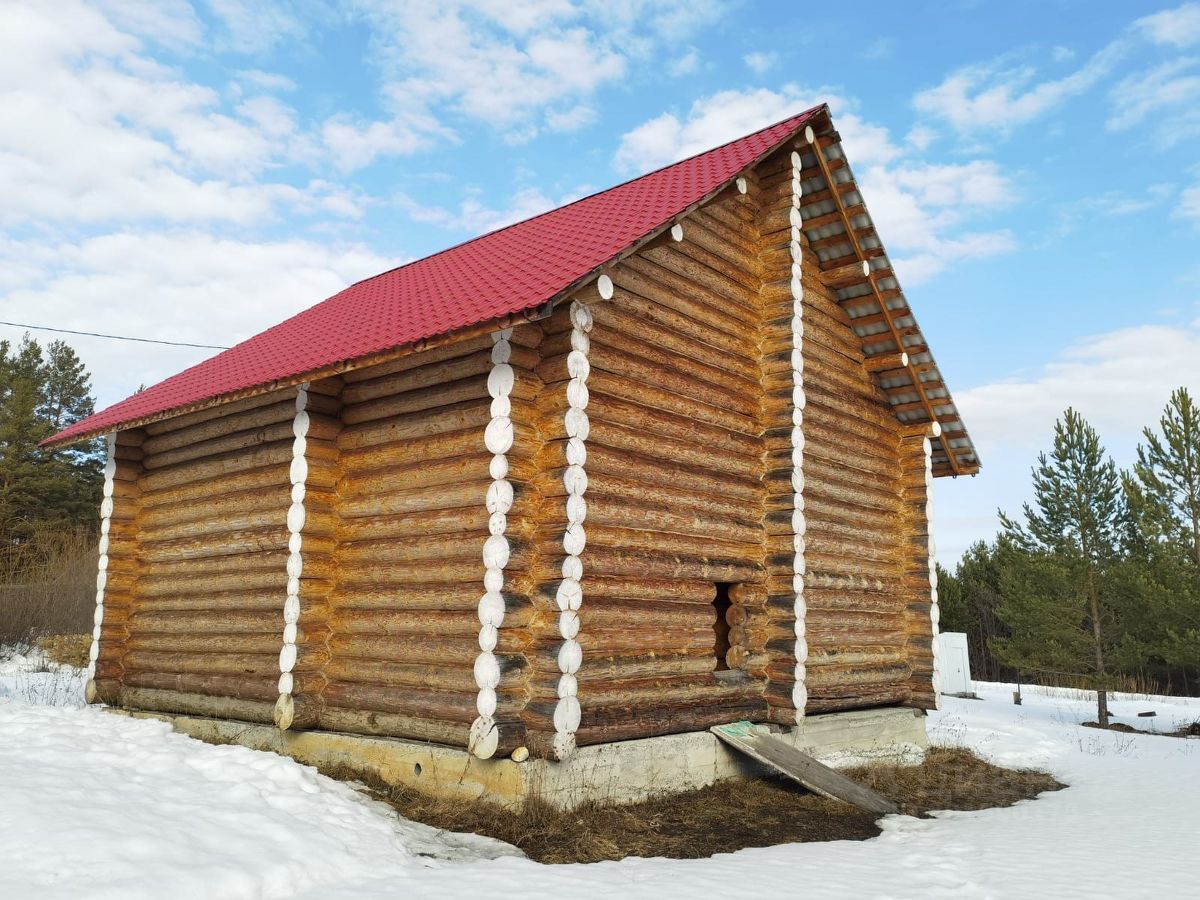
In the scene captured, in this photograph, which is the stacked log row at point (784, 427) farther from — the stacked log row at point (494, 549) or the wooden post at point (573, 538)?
the stacked log row at point (494, 549)

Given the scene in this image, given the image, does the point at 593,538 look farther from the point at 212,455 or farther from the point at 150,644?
the point at 150,644

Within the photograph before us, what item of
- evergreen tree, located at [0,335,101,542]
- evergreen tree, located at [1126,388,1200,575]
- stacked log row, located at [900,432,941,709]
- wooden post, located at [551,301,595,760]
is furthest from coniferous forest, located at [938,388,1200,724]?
evergreen tree, located at [0,335,101,542]

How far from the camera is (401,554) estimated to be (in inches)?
358

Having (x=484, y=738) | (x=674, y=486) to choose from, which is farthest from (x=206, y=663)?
(x=674, y=486)

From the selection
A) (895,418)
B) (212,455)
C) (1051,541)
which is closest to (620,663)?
(212,455)

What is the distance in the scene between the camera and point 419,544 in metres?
8.95

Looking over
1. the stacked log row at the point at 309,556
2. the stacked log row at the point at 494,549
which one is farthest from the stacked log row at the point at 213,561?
the stacked log row at the point at 494,549

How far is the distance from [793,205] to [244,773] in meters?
8.76

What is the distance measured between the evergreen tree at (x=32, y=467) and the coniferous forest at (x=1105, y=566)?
3590 centimetres

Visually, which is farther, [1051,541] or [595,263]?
[1051,541]

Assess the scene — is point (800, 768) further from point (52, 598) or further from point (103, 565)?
point (52, 598)

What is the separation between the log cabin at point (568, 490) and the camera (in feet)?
27.2

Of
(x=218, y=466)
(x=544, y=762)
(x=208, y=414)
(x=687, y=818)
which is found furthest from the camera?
(x=208, y=414)

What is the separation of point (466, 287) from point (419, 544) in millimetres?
2880
